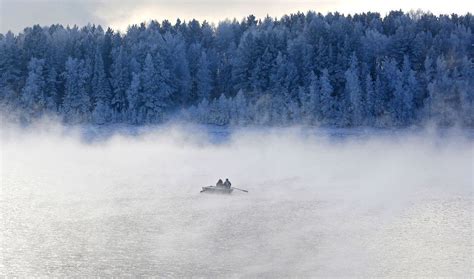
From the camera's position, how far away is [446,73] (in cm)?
13688

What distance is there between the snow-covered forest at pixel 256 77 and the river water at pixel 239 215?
27181 millimetres

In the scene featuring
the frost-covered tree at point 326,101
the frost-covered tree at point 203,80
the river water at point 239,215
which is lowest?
the river water at point 239,215

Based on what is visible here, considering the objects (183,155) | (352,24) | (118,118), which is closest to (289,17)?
(352,24)

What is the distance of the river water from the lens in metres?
43.9

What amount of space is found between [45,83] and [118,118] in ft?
61.2

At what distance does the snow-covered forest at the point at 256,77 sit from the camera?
5157 inches

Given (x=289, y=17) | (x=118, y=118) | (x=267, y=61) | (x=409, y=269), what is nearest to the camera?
(x=409, y=269)

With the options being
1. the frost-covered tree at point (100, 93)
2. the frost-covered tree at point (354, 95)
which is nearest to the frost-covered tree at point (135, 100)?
the frost-covered tree at point (100, 93)

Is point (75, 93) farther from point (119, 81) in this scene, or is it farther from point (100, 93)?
point (119, 81)

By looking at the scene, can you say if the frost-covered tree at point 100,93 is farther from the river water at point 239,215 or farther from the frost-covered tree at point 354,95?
the frost-covered tree at point 354,95

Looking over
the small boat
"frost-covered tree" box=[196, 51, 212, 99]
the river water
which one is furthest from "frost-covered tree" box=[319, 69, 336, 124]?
the small boat

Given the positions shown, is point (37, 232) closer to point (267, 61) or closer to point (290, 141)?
point (290, 141)

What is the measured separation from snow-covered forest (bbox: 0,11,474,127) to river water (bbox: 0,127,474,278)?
27.2 metres

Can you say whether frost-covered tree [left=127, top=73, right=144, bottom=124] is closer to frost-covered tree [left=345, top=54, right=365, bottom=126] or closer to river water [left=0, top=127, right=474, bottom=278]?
river water [left=0, top=127, right=474, bottom=278]
